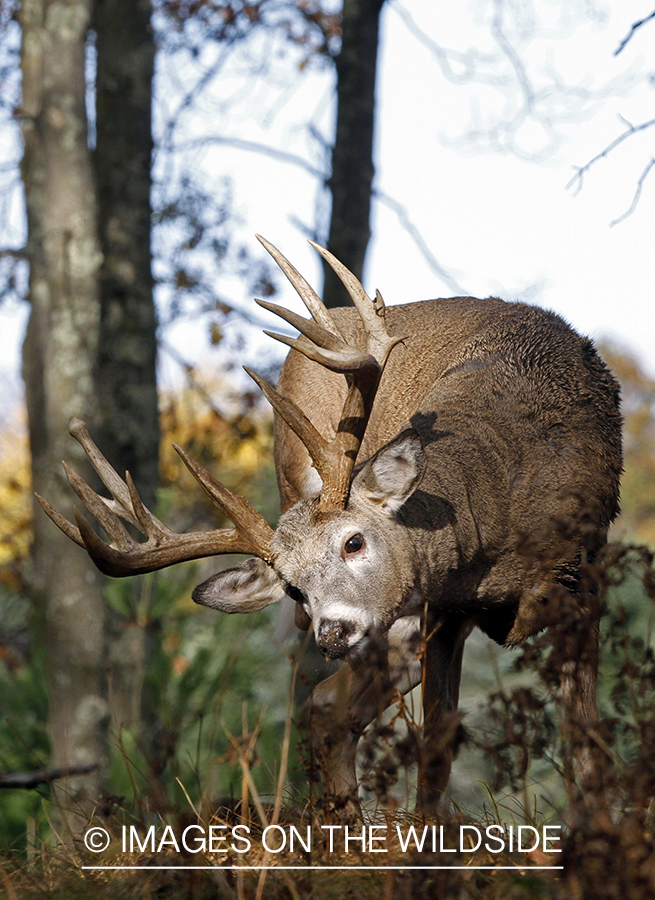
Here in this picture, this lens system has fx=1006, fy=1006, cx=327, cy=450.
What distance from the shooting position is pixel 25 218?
9.01 m

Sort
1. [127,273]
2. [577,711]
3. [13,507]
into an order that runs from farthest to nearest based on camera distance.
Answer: [13,507], [127,273], [577,711]

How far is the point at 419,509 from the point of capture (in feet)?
14.8

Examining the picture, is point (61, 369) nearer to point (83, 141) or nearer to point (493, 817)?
point (83, 141)

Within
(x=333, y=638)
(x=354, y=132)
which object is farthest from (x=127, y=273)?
(x=333, y=638)

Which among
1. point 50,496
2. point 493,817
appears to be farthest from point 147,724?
point 493,817

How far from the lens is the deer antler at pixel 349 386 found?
4.18m

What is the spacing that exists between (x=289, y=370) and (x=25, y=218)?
4149 millimetres

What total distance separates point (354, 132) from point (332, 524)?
5082mm

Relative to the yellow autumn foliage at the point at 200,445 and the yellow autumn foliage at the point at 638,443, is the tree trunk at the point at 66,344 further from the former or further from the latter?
the yellow autumn foliage at the point at 638,443

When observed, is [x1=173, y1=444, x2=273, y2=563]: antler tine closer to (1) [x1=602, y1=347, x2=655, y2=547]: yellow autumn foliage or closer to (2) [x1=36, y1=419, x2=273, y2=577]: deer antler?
(2) [x1=36, y1=419, x2=273, y2=577]: deer antler

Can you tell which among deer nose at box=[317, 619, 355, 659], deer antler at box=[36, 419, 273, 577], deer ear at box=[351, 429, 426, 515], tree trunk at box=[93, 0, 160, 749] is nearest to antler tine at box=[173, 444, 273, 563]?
deer antler at box=[36, 419, 273, 577]

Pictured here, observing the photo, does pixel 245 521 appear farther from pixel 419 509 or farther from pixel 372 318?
pixel 372 318

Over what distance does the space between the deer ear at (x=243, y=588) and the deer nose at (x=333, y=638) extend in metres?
0.67

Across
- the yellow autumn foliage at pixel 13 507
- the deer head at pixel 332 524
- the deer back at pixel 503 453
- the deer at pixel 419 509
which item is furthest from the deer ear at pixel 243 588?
the yellow autumn foliage at pixel 13 507
